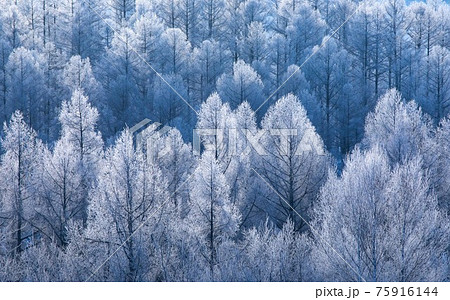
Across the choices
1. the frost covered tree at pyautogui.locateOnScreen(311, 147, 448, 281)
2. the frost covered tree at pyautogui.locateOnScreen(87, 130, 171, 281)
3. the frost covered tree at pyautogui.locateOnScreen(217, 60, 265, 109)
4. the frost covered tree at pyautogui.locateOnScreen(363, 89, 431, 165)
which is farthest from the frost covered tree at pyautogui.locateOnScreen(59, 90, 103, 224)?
the frost covered tree at pyautogui.locateOnScreen(363, 89, 431, 165)

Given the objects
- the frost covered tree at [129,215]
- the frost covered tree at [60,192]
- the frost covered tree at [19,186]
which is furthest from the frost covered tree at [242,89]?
the frost covered tree at [129,215]

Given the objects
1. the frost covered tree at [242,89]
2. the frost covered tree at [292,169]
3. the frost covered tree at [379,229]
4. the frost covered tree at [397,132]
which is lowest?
the frost covered tree at [379,229]

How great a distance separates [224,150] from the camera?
2691 centimetres

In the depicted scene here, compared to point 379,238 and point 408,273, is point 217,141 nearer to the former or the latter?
point 379,238

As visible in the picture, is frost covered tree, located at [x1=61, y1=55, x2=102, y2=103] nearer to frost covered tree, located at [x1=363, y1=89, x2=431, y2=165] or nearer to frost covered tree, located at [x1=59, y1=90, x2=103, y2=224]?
frost covered tree, located at [x1=59, y1=90, x2=103, y2=224]

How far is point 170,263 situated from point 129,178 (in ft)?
13.6

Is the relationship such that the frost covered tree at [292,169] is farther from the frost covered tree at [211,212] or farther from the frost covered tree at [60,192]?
the frost covered tree at [60,192]

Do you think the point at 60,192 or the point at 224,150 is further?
the point at 224,150

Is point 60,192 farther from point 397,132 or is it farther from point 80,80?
point 397,132

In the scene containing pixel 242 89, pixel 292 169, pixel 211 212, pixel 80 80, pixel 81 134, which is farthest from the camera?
pixel 80 80

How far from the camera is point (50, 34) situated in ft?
173

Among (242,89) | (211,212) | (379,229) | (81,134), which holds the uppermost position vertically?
(242,89)

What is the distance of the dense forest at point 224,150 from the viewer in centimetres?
1986

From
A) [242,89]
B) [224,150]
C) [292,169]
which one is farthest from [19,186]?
[242,89]
